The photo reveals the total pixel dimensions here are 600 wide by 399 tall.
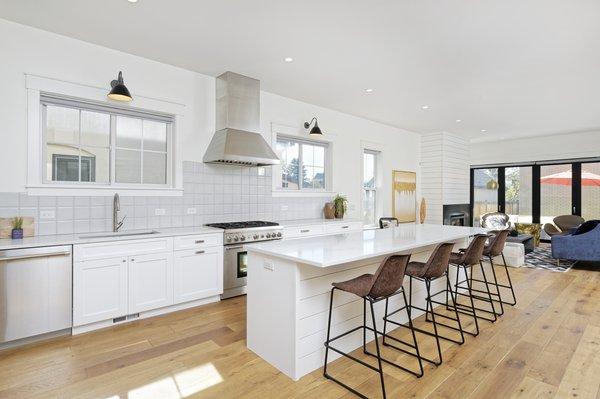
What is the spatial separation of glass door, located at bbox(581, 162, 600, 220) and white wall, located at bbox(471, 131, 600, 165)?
0.44m

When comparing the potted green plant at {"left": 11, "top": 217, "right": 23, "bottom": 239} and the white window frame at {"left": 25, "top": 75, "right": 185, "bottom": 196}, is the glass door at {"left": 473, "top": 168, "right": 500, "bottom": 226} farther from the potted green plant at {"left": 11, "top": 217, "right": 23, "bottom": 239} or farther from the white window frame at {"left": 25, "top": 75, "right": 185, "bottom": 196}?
the potted green plant at {"left": 11, "top": 217, "right": 23, "bottom": 239}

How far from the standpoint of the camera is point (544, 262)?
6.30 metres

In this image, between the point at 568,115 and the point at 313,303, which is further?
the point at 568,115

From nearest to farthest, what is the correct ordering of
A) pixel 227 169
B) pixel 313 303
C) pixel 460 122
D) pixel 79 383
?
pixel 79 383, pixel 313 303, pixel 227 169, pixel 460 122

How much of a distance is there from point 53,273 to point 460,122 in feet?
24.0

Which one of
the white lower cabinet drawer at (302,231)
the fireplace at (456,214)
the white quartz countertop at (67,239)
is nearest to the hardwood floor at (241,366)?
the white quartz countertop at (67,239)

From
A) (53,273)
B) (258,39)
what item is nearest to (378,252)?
(258,39)

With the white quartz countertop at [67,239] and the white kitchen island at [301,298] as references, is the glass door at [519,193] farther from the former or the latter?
the white quartz countertop at [67,239]

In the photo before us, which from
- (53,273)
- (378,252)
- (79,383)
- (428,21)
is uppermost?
(428,21)

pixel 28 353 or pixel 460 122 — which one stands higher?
pixel 460 122

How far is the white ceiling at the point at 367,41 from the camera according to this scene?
2.78m

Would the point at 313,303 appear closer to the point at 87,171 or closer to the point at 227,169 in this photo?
the point at 227,169

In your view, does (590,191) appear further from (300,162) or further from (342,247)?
(342,247)

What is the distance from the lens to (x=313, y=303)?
243 cm
